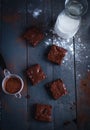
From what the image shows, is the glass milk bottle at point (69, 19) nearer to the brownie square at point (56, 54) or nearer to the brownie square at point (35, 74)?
the brownie square at point (56, 54)

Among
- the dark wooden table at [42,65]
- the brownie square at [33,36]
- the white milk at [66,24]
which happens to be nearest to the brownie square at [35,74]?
the dark wooden table at [42,65]

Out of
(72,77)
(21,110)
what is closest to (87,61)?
(72,77)

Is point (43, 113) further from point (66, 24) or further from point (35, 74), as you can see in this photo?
point (66, 24)

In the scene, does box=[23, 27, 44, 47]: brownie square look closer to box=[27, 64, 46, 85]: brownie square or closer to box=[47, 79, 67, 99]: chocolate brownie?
box=[27, 64, 46, 85]: brownie square

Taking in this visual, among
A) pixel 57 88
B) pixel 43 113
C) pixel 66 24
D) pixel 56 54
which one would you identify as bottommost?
pixel 43 113

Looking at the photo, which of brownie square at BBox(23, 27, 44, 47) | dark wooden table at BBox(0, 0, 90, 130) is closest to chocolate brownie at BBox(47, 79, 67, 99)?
dark wooden table at BBox(0, 0, 90, 130)

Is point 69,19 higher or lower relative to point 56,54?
higher

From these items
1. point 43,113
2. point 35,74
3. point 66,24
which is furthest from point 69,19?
point 43,113
